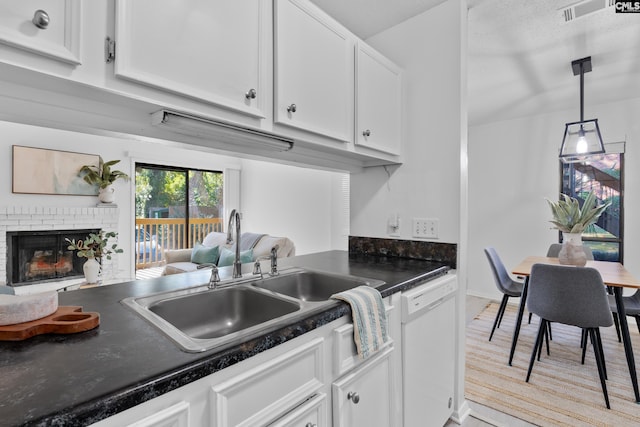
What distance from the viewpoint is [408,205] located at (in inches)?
80.0

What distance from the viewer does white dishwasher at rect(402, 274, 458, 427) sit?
54.9 inches

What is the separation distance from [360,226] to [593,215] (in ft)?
6.13

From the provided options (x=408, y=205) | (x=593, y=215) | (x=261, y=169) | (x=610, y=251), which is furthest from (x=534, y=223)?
(x=261, y=169)

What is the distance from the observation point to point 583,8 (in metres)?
1.88

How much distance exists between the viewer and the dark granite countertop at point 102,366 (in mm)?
522

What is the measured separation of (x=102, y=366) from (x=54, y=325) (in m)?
0.26

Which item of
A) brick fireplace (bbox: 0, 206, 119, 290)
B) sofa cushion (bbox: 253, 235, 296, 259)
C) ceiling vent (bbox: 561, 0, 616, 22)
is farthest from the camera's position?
sofa cushion (bbox: 253, 235, 296, 259)

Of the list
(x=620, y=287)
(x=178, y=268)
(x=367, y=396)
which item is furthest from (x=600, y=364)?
(x=178, y=268)

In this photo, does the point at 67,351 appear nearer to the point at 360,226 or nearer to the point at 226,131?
the point at 226,131

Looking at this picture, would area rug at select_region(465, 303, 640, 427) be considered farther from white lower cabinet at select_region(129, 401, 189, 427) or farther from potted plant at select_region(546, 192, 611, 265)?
white lower cabinet at select_region(129, 401, 189, 427)

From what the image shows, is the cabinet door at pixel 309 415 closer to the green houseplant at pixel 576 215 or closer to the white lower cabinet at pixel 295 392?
the white lower cabinet at pixel 295 392

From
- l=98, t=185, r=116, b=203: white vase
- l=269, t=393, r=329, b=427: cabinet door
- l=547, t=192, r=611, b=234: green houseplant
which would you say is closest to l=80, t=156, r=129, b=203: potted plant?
l=98, t=185, r=116, b=203: white vase

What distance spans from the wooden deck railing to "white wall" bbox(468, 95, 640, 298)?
457 centimetres

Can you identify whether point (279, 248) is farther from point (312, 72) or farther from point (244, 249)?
point (312, 72)
